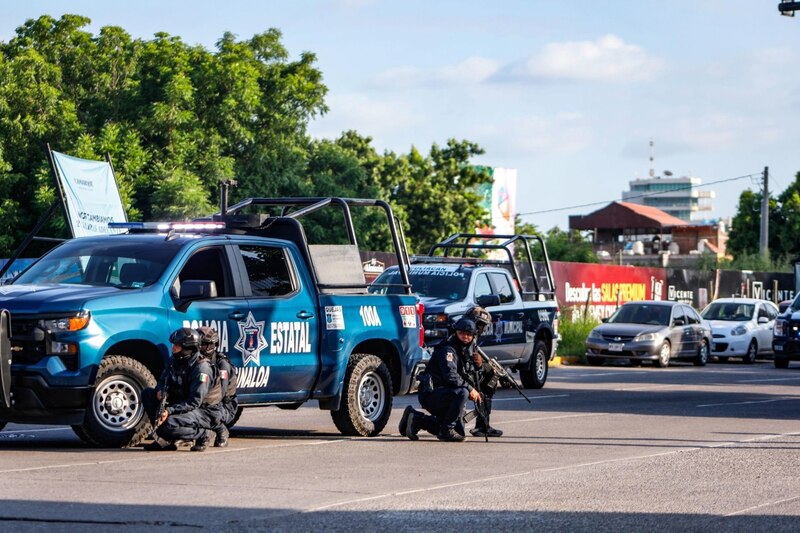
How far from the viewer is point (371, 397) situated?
1437cm

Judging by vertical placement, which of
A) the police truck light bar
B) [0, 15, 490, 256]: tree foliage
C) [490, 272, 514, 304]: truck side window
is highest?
[0, 15, 490, 256]: tree foliage

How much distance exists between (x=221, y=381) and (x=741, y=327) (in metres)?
26.2

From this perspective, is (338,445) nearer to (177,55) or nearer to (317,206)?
Result: (317,206)

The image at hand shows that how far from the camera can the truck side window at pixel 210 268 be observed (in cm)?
1297

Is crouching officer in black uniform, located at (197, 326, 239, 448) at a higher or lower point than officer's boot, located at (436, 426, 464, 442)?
higher

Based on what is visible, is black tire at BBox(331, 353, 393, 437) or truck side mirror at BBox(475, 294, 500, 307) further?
truck side mirror at BBox(475, 294, 500, 307)

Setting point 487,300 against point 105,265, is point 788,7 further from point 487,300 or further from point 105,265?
point 105,265

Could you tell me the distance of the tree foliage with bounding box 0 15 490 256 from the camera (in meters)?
41.4

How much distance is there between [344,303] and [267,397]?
4.35 feet

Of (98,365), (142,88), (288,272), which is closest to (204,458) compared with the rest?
(98,365)

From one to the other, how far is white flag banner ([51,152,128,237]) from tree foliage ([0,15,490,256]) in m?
17.9

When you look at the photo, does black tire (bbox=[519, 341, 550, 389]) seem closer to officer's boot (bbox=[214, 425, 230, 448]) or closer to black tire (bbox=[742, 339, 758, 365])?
officer's boot (bbox=[214, 425, 230, 448])

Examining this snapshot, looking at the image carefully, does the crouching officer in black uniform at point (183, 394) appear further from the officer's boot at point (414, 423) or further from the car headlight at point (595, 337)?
the car headlight at point (595, 337)

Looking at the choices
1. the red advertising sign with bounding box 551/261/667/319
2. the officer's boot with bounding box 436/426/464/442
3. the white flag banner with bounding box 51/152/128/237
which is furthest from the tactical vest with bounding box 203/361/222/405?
the red advertising sign with bounding box 551/261/667/319
